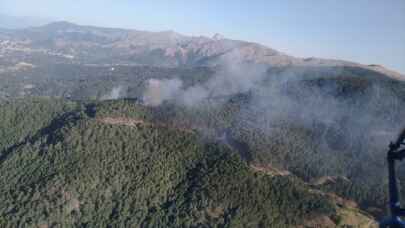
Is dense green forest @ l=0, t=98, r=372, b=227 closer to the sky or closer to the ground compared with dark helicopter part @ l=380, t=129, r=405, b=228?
closer to the ground

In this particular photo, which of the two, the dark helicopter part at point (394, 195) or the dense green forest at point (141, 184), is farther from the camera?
the dense green forest at point (141, 184)

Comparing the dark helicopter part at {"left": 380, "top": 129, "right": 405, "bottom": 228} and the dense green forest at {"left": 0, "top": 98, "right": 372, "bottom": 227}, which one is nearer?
the dark helicopter part at {"left": 380, "top": 129, "right": 405, "bottom": 228}

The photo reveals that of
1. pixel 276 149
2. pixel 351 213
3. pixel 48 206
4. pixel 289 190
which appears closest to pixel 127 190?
pixel 48 206

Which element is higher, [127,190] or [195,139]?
[195,139]

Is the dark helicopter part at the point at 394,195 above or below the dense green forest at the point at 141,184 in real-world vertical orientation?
above

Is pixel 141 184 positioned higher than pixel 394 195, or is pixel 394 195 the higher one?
pixel 394 195

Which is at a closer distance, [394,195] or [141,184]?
[394,195]

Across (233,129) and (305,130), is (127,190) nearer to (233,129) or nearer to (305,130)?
(233,129)

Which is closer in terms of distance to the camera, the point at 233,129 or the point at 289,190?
the point at 289,190
